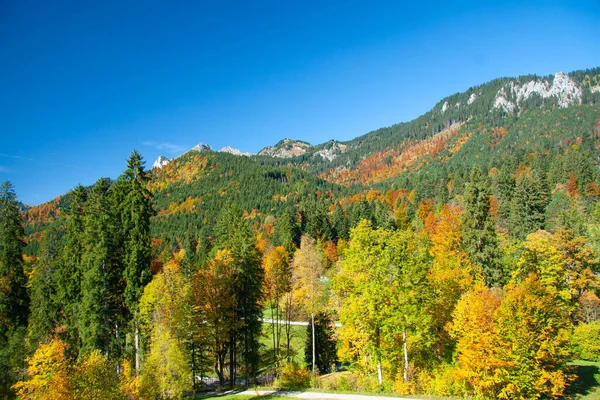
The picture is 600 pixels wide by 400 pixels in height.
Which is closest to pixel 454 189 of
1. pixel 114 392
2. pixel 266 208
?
pixel 266 208

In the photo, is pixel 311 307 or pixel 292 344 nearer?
pixel 311 307

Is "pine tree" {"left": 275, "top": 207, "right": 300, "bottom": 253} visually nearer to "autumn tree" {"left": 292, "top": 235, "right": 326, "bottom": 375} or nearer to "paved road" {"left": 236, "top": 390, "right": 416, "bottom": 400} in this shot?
"autumn tree" {"left": 292, "top": 235, "right": 326, "bottom": 375}

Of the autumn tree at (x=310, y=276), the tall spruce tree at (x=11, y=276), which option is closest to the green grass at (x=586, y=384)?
the autumn tree at (x=310, y=276)

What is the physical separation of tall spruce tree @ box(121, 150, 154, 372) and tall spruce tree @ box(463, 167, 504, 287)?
2958 centimetres

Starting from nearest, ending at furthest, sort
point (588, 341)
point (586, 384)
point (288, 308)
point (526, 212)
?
point (586, 384), point (588, 341), point (288, 308), point (526, 212)

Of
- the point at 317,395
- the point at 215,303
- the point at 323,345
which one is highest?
the point at 215,303

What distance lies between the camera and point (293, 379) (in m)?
26.1

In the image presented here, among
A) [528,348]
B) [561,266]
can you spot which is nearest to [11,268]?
[528,348]

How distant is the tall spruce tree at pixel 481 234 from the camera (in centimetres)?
3344

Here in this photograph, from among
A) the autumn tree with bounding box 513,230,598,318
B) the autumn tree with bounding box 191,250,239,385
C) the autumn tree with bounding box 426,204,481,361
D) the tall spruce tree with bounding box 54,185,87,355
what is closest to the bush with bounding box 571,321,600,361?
the autumn tree with bounding box 513,230,598,318

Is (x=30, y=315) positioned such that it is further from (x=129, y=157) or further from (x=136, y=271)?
(x=129, y=157)

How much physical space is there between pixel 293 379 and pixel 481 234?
72.2 feet

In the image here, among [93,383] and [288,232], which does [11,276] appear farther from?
[288,232]

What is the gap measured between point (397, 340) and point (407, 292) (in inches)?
154
